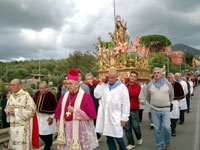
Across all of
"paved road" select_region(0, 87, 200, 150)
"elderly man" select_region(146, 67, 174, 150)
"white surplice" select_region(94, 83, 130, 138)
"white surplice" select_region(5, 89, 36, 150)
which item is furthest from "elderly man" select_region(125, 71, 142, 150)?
"white surplice" select_region(5, 89, 36, 150)

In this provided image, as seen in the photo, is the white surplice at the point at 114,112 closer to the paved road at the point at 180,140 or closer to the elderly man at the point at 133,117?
the elderly man at the point at 133,117

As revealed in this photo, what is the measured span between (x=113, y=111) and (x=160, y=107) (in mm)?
1565

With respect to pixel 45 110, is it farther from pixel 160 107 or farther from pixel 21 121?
pixel 160 107

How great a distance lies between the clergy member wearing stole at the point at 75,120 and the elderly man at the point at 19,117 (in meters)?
1.03

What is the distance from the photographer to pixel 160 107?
512cm

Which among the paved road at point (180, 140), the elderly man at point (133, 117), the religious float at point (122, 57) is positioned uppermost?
the religious float at point (122, 57)

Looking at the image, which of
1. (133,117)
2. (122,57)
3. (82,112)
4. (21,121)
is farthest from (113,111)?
(122,57)

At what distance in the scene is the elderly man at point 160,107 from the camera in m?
5.07

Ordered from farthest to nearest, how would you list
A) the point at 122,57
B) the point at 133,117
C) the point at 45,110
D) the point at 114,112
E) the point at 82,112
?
the point at 122,57 → the point at 133,117 → the point at 45,110 → the point at 114,112 → the point at 82,112

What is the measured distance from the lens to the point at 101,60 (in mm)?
12859

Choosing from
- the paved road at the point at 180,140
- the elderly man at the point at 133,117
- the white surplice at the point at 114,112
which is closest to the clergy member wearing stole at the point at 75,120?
the white surplice at the point at 114,112

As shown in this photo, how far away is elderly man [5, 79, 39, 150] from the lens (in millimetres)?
4352

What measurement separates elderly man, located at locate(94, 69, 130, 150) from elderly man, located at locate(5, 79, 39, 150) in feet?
5.11

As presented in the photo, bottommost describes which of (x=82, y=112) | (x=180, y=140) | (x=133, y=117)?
(x=180, y=140)
